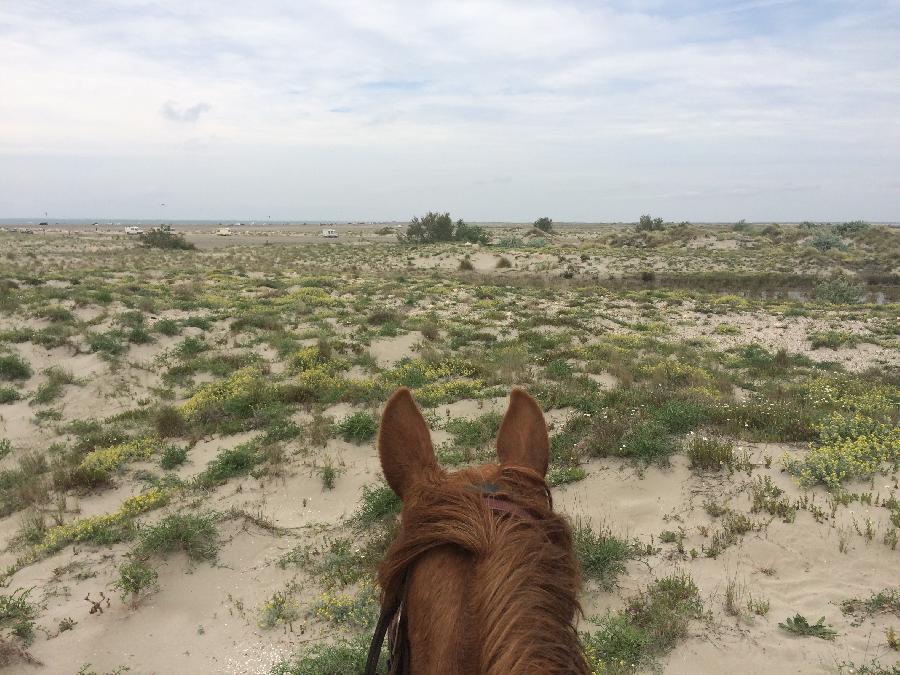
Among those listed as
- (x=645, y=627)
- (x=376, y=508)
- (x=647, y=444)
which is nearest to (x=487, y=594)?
(x=645, y=627)

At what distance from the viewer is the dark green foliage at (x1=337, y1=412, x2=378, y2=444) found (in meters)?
7.86

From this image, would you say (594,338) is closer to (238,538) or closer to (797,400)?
(797,400)

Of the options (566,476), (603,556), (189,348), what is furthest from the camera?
(189,348)

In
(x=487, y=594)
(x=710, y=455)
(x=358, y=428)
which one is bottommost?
(x=358, y=428)

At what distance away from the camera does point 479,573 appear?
1355 mm

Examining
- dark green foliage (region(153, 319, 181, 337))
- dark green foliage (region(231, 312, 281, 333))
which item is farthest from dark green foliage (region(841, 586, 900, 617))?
dark green foliage (region(153, 319, 181, 337))

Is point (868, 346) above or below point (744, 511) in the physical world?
above

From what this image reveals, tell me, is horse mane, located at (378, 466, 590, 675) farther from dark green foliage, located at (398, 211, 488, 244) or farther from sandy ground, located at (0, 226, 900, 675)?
dark green foliage, located at (398, 211, 488, 244)

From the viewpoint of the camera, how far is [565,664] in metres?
1.16

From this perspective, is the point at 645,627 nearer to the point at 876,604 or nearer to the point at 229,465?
the point at 876,604

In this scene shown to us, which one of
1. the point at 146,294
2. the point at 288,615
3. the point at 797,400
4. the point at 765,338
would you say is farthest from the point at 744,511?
the point at 146,294

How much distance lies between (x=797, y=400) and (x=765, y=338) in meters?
7.29

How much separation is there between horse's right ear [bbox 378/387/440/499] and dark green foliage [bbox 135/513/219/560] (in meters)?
4.51

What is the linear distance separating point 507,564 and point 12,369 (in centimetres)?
1245
